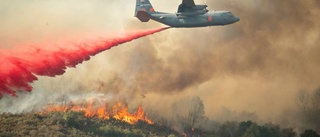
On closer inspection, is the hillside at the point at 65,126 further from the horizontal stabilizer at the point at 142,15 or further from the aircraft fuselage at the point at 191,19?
the aircraft fuselage at the point at 191,19

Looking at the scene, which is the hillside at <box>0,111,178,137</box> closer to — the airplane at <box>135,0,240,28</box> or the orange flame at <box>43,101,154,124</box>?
the orange flame at <box>43,101,154,124</box>

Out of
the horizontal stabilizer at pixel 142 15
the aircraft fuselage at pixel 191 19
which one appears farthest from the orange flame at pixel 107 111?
the aircraft fuselage at pixel 191 19

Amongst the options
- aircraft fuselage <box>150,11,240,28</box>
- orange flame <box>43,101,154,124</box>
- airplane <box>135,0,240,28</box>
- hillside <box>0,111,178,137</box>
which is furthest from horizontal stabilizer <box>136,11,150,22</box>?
orange flame <box>43,101,154,124</box>

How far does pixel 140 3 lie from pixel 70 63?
14.0 m

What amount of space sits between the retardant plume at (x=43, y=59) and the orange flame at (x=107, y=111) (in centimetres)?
1736

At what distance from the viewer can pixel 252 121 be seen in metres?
93.2

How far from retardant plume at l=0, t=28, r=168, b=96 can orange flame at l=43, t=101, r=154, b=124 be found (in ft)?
57.0

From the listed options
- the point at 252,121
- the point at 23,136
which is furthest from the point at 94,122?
the point at 252,121

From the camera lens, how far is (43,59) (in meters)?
59.5

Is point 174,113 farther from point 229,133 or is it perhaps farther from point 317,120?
point 317,120

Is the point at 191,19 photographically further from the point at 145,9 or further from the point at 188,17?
the point at 145,9

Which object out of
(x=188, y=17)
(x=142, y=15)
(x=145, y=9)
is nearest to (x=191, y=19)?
(x=188, y=17)

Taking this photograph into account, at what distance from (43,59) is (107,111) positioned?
80.2 feet

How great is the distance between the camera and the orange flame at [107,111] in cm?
7756
